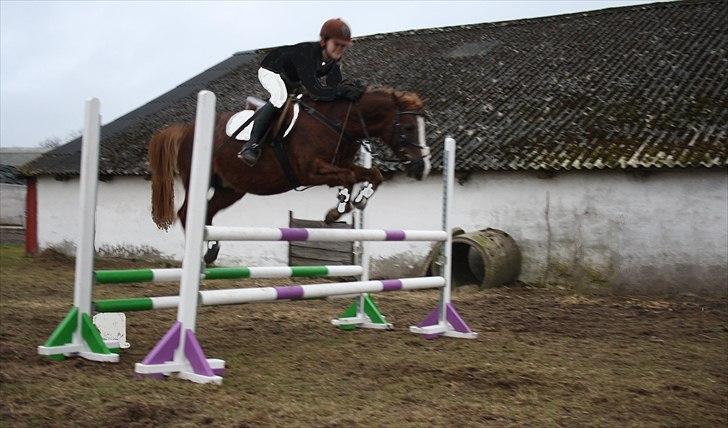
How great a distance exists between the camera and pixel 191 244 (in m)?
4.47

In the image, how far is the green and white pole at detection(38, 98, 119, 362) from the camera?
4.91 m

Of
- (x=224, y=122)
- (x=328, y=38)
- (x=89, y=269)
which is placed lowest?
(x=89, y=269)

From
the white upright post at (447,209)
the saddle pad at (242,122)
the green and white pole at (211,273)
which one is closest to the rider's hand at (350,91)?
the saddle pad at (242,122)

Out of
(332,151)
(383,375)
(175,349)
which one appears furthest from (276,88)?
(383,375)

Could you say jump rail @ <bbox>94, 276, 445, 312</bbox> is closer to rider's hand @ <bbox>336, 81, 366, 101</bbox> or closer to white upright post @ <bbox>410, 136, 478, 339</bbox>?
white upright post @ <bbox>410, 136, 478, 339</bbox>

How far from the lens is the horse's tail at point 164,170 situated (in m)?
5.71

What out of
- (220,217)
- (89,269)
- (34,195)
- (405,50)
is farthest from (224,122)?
(34,195)

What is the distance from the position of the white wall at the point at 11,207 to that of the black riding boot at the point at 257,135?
822 inches

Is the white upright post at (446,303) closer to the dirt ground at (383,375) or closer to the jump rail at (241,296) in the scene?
the dirt ground at (383,375)

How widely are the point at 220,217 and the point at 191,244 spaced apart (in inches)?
480

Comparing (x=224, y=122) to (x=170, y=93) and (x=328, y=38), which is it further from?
(x=170, y=93)

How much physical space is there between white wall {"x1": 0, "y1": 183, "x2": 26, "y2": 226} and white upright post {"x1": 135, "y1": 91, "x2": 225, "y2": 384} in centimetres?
2168

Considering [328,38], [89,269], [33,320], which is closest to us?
[89,269]

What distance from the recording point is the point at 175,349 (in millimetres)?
4508
